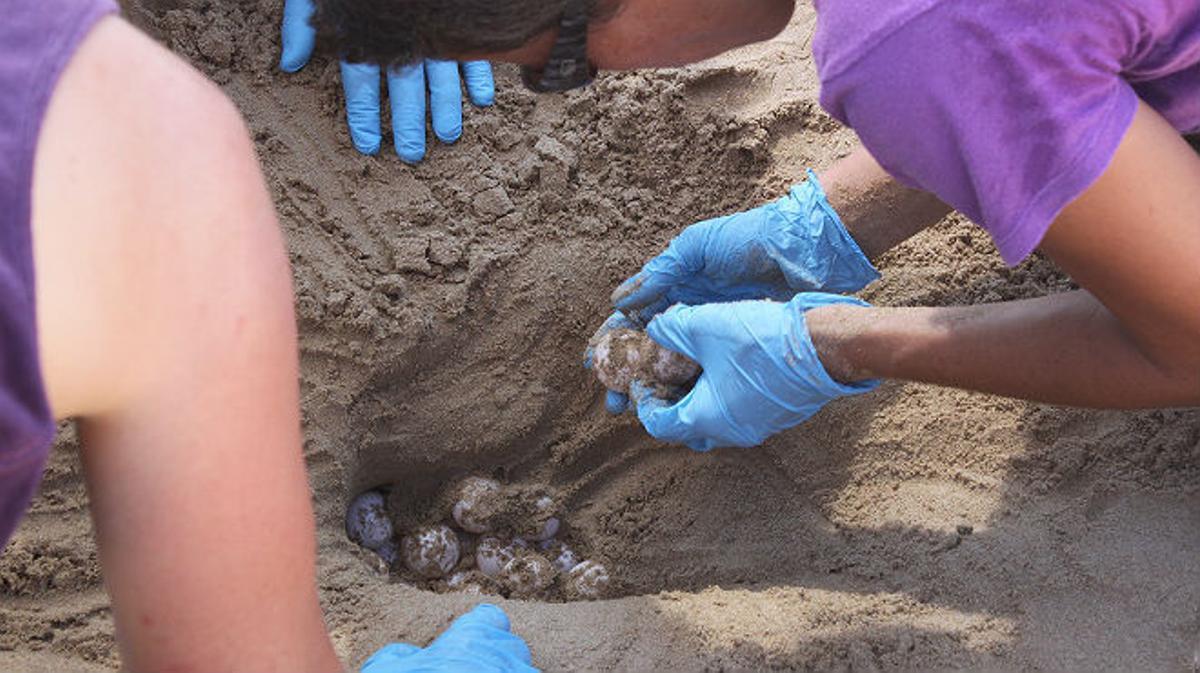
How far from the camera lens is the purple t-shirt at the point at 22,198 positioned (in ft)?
3.18

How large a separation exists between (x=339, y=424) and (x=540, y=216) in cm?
82

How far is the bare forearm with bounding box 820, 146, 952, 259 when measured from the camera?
2674 millimetres

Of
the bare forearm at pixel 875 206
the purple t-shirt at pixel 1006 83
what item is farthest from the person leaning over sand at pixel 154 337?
the bare forearm at pixel 875 206

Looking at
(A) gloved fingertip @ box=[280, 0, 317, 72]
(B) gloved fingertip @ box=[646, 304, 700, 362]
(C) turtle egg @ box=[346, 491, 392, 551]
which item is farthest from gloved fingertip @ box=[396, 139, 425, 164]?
(C) turtle egg @ box=[346, 491, 392, 551]

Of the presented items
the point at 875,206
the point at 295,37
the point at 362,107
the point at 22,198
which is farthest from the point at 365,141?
the point at 22,198

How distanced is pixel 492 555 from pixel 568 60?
1.46 m

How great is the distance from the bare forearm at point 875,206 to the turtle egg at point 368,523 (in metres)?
1.46

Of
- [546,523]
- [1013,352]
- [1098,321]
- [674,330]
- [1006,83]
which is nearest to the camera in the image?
[1006,83]

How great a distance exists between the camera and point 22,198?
3.21 ft

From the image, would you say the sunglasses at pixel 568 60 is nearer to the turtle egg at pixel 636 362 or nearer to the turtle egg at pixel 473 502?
the turtle egg at pixel 636 362

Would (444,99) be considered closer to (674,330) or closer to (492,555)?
(674,330)

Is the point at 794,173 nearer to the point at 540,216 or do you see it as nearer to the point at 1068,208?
the point at 540,216

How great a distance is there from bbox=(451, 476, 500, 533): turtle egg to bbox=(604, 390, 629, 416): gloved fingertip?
1.30ft

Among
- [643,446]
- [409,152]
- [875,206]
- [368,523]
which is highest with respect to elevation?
[409,152]
